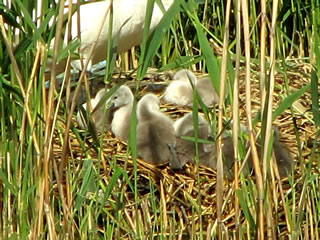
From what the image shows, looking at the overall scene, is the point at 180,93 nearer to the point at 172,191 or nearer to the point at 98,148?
the point at 172,191

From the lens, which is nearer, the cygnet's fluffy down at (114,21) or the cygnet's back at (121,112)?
the cygnet's back at (121,112)

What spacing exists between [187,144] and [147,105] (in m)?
0.25

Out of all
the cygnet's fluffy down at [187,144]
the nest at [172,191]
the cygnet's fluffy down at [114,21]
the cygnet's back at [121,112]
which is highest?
the cygnet's fluffy down at [114,21]

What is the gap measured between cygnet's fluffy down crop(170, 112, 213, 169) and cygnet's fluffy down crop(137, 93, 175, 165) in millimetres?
21

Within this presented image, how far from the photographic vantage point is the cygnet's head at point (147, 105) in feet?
10.6

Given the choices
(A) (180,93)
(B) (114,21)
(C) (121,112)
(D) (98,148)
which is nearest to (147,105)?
(C) (121,112)

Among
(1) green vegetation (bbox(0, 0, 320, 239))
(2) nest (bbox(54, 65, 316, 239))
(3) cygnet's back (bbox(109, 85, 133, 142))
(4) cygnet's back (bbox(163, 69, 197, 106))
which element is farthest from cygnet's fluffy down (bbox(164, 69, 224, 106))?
(1) green vegetation (bbox(0, 0, 320, 239))

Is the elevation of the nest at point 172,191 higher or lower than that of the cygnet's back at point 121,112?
lower

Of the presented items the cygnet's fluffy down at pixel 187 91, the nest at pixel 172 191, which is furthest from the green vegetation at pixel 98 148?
the cygnet's fluffy down at pixel 187 91

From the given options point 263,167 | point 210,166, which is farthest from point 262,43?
point 210,166

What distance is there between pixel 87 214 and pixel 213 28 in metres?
1.91

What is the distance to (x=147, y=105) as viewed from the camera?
328 centimetres

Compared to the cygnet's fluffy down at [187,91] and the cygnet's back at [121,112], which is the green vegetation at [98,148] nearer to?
the cygnet's back at [121,112]

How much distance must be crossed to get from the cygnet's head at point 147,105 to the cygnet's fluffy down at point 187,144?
0.37 feet
